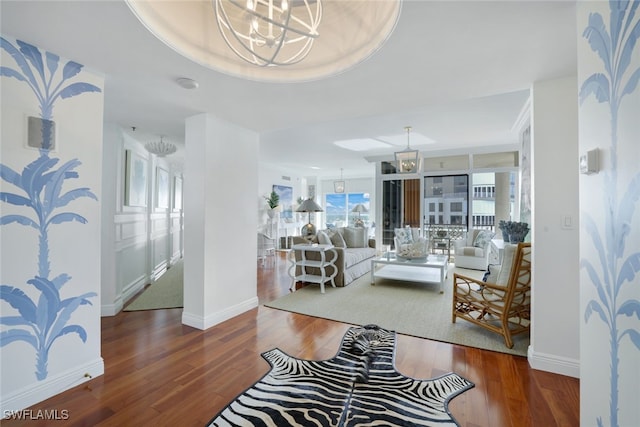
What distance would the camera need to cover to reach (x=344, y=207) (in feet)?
36.2

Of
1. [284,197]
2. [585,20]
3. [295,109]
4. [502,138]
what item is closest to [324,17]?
[295,109]

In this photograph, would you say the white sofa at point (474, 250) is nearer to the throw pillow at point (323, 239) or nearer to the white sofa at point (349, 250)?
the white sofa at point (349, 250)

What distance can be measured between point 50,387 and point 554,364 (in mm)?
3683

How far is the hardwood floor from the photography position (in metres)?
1.68

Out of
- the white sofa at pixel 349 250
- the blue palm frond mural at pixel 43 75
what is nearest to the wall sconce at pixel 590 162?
the blue palm frond mural at pixel 43 75

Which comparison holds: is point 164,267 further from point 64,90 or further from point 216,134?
point 64,90

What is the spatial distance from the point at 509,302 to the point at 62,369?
11.9ft

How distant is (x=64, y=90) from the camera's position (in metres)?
1.94

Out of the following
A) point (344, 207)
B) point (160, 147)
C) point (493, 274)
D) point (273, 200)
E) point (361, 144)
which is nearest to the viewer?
point (493, 274)

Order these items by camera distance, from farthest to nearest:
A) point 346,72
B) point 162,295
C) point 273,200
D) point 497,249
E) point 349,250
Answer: point 273,200 < point 349,250 < point 162,295 < point 497,249 < point 346,72

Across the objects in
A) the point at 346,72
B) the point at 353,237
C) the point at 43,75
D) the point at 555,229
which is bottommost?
the point at 353,237

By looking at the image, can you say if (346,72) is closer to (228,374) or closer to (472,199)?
(228,374)

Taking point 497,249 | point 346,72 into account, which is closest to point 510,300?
point 497,249

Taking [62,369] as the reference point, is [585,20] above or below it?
above
